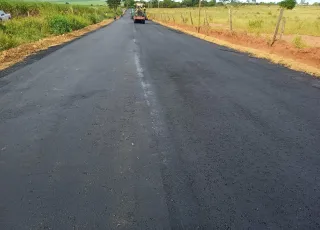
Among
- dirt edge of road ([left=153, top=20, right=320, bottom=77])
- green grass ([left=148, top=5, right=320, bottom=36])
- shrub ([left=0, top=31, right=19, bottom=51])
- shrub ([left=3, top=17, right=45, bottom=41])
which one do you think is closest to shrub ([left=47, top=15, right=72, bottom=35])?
shrub ([left=3, top=17, right=45, bottom=41])

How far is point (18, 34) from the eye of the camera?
2006cm

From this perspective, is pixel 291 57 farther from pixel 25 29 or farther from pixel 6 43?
pixel 25 29

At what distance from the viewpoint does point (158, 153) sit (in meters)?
5.04

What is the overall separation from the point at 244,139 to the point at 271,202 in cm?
198

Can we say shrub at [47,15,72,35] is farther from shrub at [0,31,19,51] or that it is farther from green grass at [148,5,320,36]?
green grass at [148,5,320,36]

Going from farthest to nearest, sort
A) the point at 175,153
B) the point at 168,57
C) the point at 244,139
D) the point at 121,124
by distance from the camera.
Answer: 1. the point at 168,57
2. the point at 121,124
3. the point at 244,139
4. the point at 175,153

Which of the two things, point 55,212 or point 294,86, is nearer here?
point 55,212

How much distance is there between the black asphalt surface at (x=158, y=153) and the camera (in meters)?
3.58

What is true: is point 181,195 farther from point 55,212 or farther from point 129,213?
point 55,212

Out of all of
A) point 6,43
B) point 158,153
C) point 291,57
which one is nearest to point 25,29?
point 6,43

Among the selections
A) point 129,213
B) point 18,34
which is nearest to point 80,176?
point 129,213

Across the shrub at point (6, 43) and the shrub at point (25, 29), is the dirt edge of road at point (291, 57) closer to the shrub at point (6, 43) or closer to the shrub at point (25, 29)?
the shrub at point (6, 43)

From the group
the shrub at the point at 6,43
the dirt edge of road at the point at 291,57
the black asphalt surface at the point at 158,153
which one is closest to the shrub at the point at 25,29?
the shrub at the point at 6,43

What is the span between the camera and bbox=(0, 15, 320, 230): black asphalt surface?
11.7ft
